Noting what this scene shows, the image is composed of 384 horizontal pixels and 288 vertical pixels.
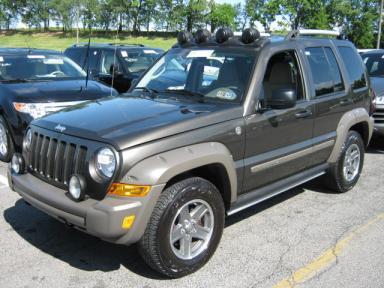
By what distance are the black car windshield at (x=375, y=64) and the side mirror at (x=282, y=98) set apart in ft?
19.2

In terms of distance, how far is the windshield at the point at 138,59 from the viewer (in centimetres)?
1035

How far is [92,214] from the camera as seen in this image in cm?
327

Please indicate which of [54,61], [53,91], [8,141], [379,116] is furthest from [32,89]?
[379,116]

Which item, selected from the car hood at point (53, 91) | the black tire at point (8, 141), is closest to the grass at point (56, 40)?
the car hood at point (53, 91)

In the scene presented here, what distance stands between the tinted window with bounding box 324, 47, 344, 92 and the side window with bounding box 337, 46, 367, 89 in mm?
252

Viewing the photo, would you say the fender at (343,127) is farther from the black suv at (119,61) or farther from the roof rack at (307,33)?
the black suv at (119,61)

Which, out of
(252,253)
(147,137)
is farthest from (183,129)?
(252,253)

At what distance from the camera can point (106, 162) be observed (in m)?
3.36

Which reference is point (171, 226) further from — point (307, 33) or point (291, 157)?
point (307, 33)

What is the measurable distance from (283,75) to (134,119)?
1756mm

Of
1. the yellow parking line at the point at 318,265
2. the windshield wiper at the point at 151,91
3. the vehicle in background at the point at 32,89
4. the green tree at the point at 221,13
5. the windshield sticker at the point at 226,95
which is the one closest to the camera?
the yellow parking line at the point at 318,265

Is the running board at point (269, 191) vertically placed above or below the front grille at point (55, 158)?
below

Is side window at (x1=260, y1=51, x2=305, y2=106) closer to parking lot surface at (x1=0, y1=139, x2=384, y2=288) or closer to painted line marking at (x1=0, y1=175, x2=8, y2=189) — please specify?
parking lot surface at (x1=0, y1=139, x2=384, y2=288)

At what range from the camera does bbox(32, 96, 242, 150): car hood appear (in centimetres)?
348
